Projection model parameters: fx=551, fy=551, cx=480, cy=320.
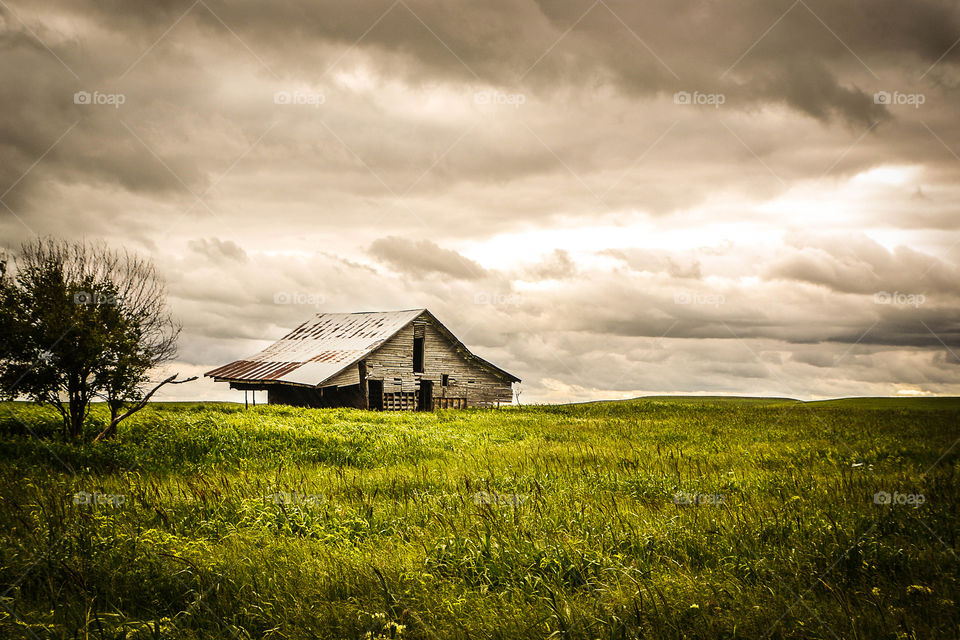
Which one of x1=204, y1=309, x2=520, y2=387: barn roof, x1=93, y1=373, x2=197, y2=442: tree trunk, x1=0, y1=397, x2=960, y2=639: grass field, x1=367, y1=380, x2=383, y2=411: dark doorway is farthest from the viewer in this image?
x1=367, y1=380, x2=383, y2=411: dark doorway

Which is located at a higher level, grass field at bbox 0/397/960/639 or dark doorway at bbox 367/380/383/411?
dark doorway at bbox 367/380/383/411

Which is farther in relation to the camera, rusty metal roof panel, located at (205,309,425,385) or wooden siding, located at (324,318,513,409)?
wooden siding, located at (324,318,513,409)

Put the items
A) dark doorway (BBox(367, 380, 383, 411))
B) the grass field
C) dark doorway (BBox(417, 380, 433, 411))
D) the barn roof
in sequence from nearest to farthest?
the grass field, the barn roof, dark doorway (BBox(367, 380, 383, 411)), dark doorway (BBox(417, 380, 433, 411))

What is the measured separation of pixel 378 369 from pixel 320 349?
16.0ft

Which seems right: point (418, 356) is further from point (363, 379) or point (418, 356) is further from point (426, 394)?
point (363, 379)

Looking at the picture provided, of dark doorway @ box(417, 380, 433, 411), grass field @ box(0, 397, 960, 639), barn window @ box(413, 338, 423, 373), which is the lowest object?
grass field @ box(0, 397, 960, 639)

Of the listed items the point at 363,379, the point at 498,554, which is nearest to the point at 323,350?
the point at 363,379

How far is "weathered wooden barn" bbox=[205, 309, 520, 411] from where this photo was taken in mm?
31578

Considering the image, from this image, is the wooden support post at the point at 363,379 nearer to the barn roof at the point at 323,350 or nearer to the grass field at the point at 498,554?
the barn roof at the point at 323,350

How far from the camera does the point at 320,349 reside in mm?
34750

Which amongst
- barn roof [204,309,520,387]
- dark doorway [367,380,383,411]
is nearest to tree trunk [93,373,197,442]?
barn roof [204,309,520,387]

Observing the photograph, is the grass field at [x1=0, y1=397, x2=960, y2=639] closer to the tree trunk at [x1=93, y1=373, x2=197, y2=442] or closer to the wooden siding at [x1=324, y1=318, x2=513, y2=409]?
the tree trunk at [x1=93, y1=373, x2=197, y2=442]

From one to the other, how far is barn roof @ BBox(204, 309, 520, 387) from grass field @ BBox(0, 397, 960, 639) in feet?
68.2

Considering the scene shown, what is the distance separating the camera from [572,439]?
1520cm
